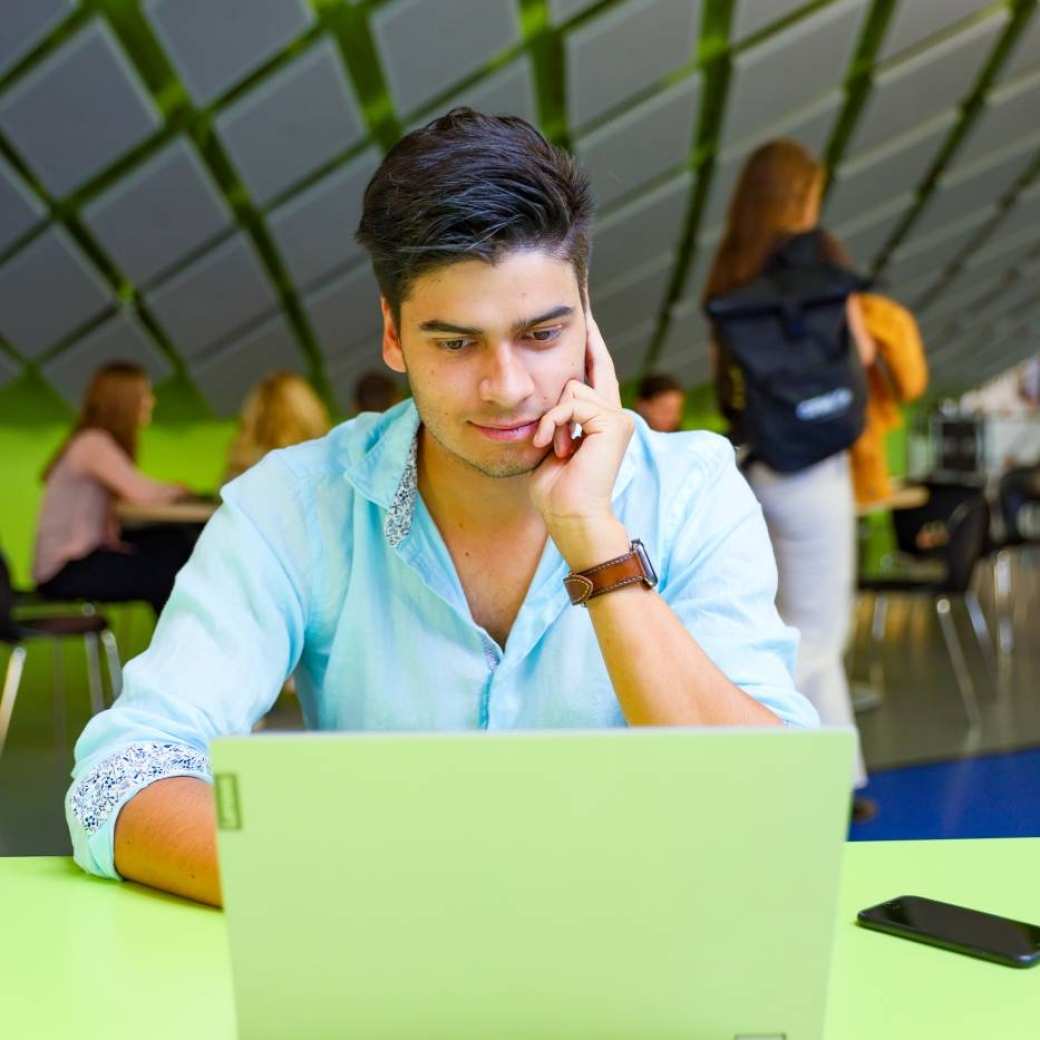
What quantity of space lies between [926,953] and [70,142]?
5.41 m

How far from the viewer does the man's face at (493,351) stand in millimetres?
1304

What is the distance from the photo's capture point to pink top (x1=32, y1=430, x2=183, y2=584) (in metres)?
5.09

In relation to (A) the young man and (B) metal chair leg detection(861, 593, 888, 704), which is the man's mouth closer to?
(A) the young man

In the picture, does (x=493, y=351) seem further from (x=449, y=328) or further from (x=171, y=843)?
(x=171, y=843)

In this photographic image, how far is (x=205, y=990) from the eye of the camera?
2.87 feet

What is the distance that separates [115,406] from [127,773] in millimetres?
4521

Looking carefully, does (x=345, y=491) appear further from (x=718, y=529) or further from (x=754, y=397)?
(x=754, y=397)

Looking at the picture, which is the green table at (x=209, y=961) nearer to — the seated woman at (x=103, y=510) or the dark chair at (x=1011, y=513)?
the seated woman at (x=103, y=510)

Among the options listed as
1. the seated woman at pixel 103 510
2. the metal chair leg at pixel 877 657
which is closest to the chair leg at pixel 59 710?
the seated woman at pixel 103 510

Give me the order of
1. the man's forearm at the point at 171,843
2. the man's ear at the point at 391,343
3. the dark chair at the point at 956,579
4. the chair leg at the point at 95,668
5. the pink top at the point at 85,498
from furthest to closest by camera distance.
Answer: the pink top at the point at 85,498 < the dark chair at the point at 956,579 < the chair leg at the point at 95,668 < the man's ear at the point at 391,343 < the man's forearm at the point at 171,843

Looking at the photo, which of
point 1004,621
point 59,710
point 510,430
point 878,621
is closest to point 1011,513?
point 1004,621

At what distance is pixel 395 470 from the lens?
4.79 ft

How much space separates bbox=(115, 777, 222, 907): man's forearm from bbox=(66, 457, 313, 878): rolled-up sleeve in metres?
0.02

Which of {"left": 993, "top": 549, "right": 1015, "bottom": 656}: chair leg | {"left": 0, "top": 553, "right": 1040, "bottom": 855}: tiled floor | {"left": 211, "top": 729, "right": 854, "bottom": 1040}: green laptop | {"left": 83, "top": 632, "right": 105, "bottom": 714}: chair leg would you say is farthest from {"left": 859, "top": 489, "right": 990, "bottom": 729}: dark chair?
{"left": 211, "top": 729, "right": 854, "bottom": 1040}: green laptop
